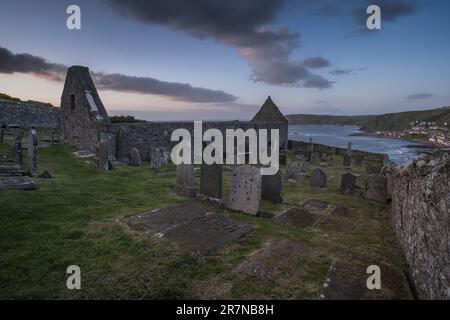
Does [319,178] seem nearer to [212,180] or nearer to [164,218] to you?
[212,180]

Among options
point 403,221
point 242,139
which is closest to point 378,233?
point 403,221

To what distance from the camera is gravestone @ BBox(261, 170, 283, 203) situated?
888 cm

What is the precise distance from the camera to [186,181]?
860 centimetres

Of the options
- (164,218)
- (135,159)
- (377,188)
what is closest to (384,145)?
(377,188)

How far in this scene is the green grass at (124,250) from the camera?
12.1 feet

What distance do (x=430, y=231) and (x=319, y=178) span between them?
8605 mm

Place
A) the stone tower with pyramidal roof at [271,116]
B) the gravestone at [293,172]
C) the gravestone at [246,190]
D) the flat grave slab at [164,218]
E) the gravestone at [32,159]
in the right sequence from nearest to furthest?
the flat grave slab at [164,218]
the gravestone at [246,190]
the gravestone at [32,159]
the gravestone at [293,172]
the stone tower with pyramidal roof at [271,116]

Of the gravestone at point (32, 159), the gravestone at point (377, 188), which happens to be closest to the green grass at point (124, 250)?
the gravestone at point (32, 159)

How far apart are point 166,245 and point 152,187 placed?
4.80 m

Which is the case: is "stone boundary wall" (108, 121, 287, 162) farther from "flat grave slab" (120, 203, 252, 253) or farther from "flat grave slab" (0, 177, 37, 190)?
"flat grave slab" (120, 203, 252, 253)

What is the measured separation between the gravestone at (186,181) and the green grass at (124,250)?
1.04 feet

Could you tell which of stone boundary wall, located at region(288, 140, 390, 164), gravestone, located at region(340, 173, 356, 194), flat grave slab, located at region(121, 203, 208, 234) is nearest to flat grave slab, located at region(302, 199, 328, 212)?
gravestone, located at region(340, 173, 356, 194)

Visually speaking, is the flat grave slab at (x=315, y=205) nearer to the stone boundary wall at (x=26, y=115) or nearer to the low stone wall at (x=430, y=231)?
the low stone wall at (x=430, y=231)
